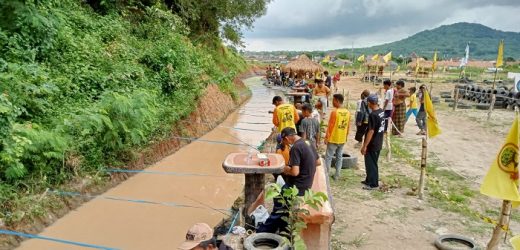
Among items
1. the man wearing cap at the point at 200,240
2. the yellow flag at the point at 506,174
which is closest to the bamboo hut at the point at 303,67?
the yellow flag at the point at 506,174

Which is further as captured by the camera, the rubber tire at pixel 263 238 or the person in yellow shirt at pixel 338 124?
the person in yellow shirt at pixel 338 124

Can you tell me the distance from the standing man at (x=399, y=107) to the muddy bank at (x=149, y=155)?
651 cm

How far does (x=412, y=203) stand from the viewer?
699cm

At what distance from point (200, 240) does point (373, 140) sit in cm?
495

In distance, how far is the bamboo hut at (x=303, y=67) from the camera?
3017cm

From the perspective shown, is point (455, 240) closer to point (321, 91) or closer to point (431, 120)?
point (431, 120)

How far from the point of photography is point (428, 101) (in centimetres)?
719

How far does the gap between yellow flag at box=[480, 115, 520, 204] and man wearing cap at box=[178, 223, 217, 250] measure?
106 inches

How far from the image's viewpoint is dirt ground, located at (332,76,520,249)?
5730mm

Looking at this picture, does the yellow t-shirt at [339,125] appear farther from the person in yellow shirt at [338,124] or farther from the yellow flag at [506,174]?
the yellow flag at [506,174]

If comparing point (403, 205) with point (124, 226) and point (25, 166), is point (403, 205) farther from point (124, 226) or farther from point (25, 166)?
point (25, 166)

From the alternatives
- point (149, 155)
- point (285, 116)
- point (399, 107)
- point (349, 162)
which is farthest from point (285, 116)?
point (399, 107)

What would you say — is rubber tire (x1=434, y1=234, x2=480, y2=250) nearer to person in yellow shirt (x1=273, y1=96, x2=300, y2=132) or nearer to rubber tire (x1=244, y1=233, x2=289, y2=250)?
rubber tire (x1=244, y1=233, x2=289, y2=250)

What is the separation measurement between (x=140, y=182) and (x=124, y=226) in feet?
7.44
